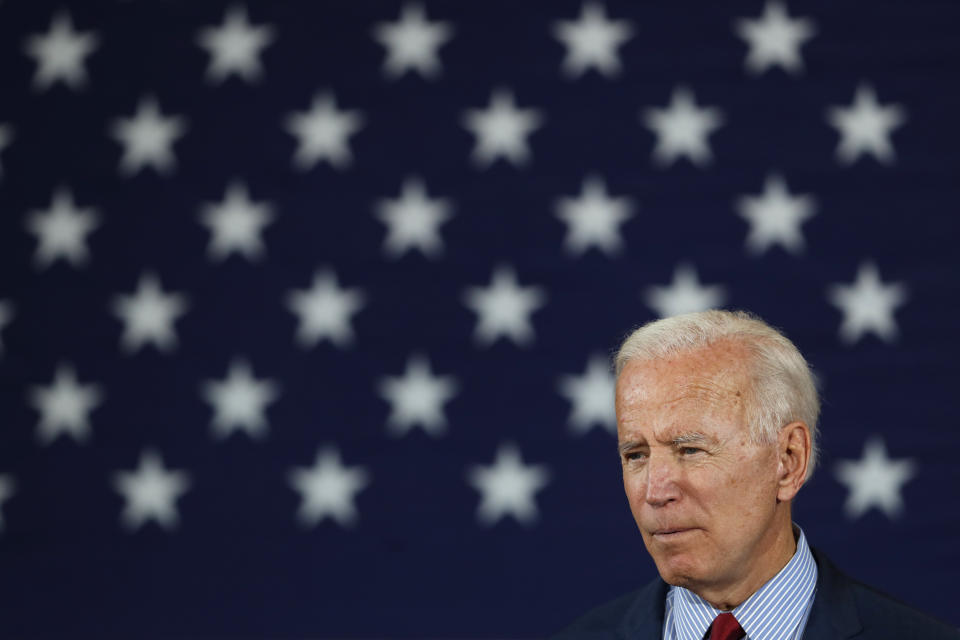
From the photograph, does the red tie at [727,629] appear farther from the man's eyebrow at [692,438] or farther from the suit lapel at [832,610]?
the man's eyebrow at [692,438]

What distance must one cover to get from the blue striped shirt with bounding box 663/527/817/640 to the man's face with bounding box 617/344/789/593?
45 millimetres

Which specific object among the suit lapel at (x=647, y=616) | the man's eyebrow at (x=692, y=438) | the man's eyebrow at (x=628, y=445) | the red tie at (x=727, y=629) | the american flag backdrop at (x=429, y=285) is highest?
the american flag backdrop at (x=429, y=285)

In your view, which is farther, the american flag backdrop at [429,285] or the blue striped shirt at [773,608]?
the american flag backdrop at [429,285]

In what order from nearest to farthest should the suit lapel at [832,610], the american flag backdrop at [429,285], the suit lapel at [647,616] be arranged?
the suit lapel at [832,610] < the suit lapel at [647,616] < the american flag backdrop at [429,285]

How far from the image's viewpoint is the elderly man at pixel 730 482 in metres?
1.95

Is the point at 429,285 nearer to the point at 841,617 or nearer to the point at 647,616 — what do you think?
the point at 647,616

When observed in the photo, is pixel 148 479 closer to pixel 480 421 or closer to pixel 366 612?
pixel 366 612

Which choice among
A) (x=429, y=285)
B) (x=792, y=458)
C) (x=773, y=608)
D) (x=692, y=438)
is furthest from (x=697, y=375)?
(x=429, y=285)

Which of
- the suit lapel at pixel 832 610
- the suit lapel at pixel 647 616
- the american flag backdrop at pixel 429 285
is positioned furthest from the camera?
the american flag backdrop at pixel 429 285

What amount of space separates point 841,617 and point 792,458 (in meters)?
0.28

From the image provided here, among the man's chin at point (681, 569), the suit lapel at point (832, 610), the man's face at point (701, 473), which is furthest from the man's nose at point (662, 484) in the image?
the suit lapel at point (832, 610)

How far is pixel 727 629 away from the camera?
6.51 feet


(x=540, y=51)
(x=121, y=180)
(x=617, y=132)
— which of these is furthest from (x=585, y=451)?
(x=121, y=180)

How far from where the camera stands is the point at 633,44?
137 inches
